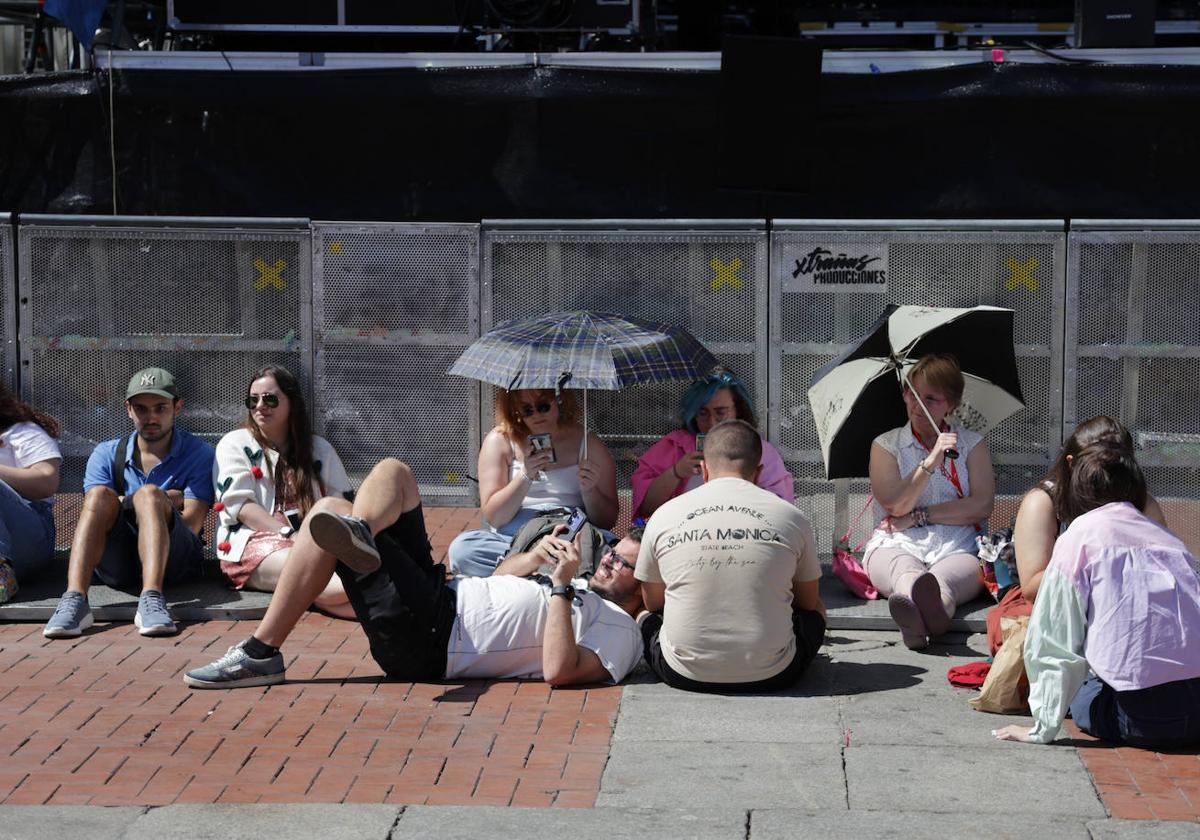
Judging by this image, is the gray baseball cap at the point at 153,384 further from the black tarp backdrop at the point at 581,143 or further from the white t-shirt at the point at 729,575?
the white t-shirt at the point at 729,575

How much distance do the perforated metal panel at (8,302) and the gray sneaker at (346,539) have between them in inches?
129

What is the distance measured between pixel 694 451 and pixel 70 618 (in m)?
2.92

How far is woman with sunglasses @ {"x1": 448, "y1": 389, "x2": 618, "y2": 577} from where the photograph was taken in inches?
289

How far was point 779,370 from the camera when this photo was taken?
26.1 feet

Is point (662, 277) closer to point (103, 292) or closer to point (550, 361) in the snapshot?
point (550, 361)

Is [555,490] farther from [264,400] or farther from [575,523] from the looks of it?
[264,400]

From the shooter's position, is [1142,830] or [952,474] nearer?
[1142,830]

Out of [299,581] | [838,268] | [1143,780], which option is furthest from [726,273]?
[1143,780]

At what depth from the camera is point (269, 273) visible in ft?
27.1

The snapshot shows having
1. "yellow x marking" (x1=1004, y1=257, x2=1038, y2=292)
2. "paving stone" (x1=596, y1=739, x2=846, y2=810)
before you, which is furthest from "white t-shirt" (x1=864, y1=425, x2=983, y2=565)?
"paving stone" (x1=596, y1=739, x2=846, y2=810)

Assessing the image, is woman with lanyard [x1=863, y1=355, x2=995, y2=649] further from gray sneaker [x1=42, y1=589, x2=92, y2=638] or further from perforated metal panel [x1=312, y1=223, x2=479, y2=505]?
gray sneaker [x1=42, y1=589, x2=92, y2=638]

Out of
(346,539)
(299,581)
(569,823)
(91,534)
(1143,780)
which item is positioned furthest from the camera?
(91,534)

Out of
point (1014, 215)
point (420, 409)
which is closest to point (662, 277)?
point (420, 409)

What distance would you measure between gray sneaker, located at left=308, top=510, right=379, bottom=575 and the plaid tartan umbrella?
5.28ft
